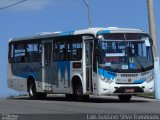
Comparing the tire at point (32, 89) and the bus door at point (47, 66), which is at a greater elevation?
the bus door at point (47, 66)

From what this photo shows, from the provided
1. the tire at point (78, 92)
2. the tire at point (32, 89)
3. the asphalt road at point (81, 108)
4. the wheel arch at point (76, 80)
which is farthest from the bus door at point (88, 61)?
the tire at point (32, 89)

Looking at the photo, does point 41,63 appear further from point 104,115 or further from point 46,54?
point 104,115

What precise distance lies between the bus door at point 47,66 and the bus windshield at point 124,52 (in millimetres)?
4298

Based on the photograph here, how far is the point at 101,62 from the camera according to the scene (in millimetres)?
28000

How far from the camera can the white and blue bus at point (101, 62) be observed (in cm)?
2802

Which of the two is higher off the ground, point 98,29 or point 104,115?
point 98,29

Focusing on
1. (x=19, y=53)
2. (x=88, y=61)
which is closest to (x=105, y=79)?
(x=88, y=61)

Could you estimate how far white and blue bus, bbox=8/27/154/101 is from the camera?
28016 mm

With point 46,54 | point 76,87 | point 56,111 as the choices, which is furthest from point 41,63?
point 56,111

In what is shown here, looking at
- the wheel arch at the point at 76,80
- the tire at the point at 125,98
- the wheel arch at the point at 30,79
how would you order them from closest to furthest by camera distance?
the wheel arch at the point at 76,80 < the tire at the point at 125,98 < the wheel arch at the point at 30,79

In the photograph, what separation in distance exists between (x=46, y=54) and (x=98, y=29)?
4301mm

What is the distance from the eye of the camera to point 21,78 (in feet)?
113

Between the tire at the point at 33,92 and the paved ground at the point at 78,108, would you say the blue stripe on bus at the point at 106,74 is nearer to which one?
the paved ground at the point at 78,108

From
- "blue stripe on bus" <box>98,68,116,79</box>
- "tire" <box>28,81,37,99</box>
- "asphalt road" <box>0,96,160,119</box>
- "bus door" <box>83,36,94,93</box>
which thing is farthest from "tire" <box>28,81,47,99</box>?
"blue stripe on bus" <box>98,68,116,79</box>
